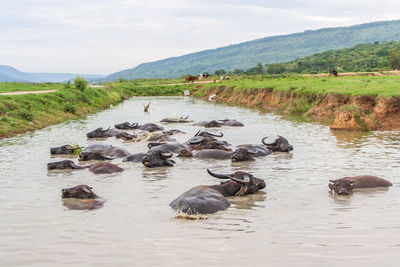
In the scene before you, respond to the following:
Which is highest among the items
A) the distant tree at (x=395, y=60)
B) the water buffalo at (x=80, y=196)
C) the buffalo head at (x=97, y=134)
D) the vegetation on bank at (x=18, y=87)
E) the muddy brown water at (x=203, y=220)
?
the distant tree at (x=395, y=60)

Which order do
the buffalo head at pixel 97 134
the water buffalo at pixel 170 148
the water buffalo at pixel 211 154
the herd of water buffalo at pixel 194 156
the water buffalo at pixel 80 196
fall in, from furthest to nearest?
the buffalo head at pixel 97 134 → the water buffalo at pixel 170 148 → the water buffalo at pixel 211 154 → the water buffalo at pixel 80 196 → the herd of water buffalo at pixel 194 156

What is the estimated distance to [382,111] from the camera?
789 inches

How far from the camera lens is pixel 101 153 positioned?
13984mm

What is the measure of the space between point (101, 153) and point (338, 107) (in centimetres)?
1409

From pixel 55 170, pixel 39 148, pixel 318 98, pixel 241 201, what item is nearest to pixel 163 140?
pixel 39 148

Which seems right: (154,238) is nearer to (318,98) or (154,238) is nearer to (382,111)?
(382,111)

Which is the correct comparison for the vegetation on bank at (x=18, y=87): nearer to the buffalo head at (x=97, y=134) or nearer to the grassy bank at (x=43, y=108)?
the grassy bank at (x=43, y=108)

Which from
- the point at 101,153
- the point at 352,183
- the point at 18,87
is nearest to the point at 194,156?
the point at 101,153

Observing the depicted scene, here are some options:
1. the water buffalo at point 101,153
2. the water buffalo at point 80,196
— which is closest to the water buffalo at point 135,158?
the water buffalo at point 101,153

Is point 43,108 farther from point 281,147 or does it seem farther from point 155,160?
point 281,147

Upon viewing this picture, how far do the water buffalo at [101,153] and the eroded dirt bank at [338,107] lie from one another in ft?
31.4

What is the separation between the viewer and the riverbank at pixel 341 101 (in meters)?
19.6

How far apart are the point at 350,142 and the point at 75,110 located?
1844cm

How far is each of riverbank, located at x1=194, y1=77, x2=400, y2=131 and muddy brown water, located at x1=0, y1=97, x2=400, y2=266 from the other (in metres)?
5.77
